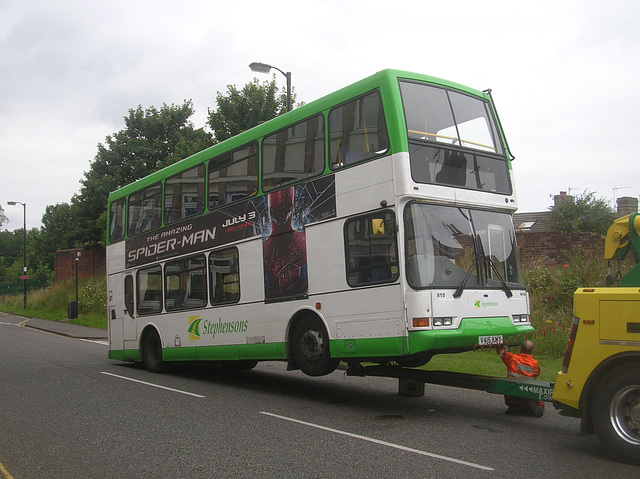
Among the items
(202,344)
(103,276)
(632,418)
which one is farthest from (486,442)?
(103,276)

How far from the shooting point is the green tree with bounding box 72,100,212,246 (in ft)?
141

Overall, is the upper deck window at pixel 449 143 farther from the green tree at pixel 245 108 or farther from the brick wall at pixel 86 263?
the brick wall at pixel 86 263

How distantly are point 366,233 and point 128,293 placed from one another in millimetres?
8204

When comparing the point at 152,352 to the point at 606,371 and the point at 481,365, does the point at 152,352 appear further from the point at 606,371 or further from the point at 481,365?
the point at 606,371

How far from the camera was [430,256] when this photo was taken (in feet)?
25.6

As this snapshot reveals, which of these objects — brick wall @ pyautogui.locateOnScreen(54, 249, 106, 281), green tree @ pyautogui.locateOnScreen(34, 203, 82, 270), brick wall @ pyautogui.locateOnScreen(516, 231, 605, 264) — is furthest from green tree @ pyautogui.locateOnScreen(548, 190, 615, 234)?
green tree @ pyautogui.locateOnScreen(34, 203, 82, 270)

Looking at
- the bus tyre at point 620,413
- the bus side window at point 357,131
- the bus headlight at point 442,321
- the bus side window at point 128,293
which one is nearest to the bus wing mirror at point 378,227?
the bus side window at point 357,131

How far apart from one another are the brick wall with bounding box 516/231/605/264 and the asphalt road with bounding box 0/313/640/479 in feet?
28.4

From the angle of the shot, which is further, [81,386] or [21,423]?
[81,386]

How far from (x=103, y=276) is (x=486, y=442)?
37592 millimetres

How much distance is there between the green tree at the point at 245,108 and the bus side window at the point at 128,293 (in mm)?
16356

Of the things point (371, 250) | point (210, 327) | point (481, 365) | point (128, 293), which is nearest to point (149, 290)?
point (128, 293)

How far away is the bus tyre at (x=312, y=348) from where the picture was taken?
8.81 meters

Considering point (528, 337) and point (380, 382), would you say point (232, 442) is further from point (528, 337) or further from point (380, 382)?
point (380, 382)
